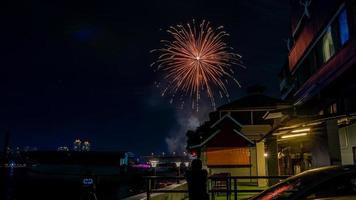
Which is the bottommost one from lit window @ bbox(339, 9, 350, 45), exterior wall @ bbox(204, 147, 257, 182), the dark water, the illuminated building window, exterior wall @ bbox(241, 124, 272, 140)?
the dark water

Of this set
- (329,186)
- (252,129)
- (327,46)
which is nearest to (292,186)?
(329,186)

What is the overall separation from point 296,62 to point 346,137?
869 centimetres

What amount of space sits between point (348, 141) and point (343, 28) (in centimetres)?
361

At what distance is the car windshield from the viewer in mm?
5930

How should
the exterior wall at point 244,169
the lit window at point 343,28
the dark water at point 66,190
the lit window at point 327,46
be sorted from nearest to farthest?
the lit window at point 343,28 < the lit window at point 327,46 < the exterior wall at point 244,169 < the dark water at point 66,190

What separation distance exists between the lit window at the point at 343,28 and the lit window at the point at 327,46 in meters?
1.27

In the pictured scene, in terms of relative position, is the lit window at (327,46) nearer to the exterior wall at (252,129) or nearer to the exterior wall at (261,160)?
the exterior wall at (261,160)

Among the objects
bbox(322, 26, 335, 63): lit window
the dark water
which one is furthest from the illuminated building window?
the dark water

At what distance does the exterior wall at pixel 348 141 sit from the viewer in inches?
519

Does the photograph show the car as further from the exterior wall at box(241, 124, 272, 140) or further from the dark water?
the exterior wall at box(241, 124, 272, 140)

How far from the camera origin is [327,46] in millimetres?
15922

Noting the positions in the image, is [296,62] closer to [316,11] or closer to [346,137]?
[316,11]

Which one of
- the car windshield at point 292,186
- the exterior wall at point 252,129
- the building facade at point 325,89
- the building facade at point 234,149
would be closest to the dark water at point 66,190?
the building facade at point 234,149

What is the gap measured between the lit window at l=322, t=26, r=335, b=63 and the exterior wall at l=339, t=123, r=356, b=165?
2992 millimetres
